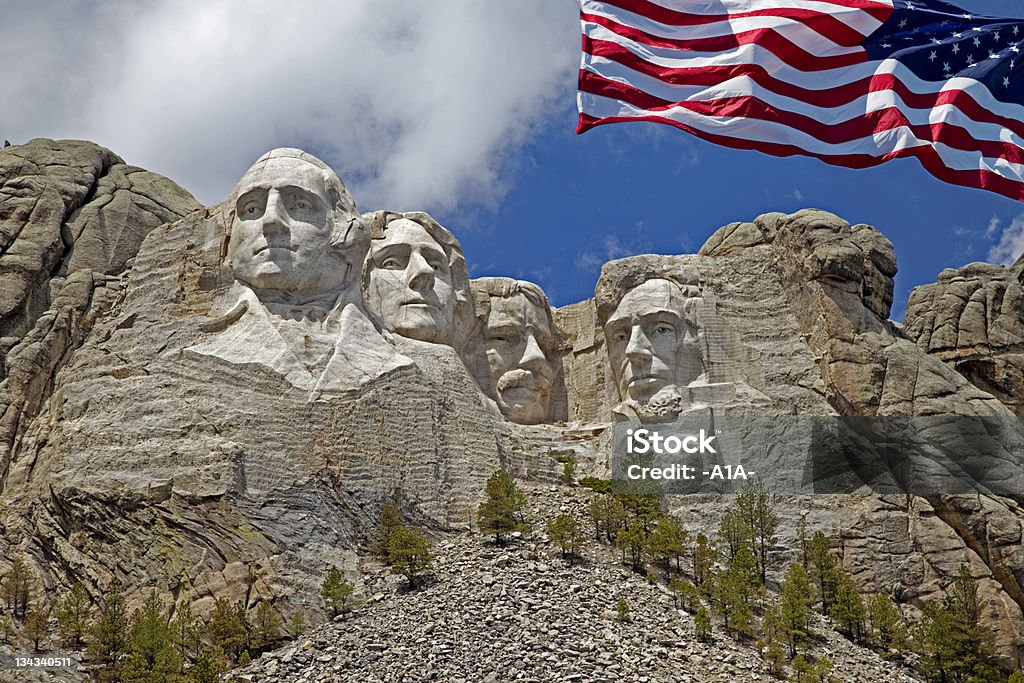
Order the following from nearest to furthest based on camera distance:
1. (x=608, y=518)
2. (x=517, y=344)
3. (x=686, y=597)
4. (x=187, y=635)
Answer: (x=187, y=635) < (x=686, y=597) < (x=608, y=518) < (x=517, y=344)

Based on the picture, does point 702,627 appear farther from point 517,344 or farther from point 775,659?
point 517,344

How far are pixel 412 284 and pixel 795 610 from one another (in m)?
8.54

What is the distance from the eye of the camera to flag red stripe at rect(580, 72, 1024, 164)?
22359mm

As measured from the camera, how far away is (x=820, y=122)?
22.5 metres

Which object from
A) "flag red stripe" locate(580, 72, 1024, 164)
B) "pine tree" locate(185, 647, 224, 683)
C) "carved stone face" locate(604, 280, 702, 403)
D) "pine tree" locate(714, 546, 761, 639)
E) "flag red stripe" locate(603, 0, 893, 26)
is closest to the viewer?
"pine tree" locate(185, 647, 224, 683)

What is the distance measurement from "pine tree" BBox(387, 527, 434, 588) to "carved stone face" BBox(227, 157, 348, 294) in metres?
4.53

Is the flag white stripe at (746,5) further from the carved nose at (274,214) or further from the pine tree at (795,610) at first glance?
the pine tree at (795,610)

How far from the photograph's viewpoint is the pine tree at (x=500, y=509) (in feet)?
81.1

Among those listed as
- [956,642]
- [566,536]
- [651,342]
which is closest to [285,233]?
[566,536]

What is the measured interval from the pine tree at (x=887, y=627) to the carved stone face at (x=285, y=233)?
908cm

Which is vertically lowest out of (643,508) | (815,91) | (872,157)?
(643,508)

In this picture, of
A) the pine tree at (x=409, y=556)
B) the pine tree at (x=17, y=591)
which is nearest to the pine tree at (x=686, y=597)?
the pine tree at (x=409, y=556)

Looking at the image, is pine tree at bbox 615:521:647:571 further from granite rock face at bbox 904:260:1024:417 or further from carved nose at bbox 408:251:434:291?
granite rock face at bbox 904:260:1024:417

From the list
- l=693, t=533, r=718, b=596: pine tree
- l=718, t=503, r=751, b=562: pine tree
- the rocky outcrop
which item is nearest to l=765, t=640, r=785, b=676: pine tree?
l=693, t=533, r=718, b=596: pine tree
